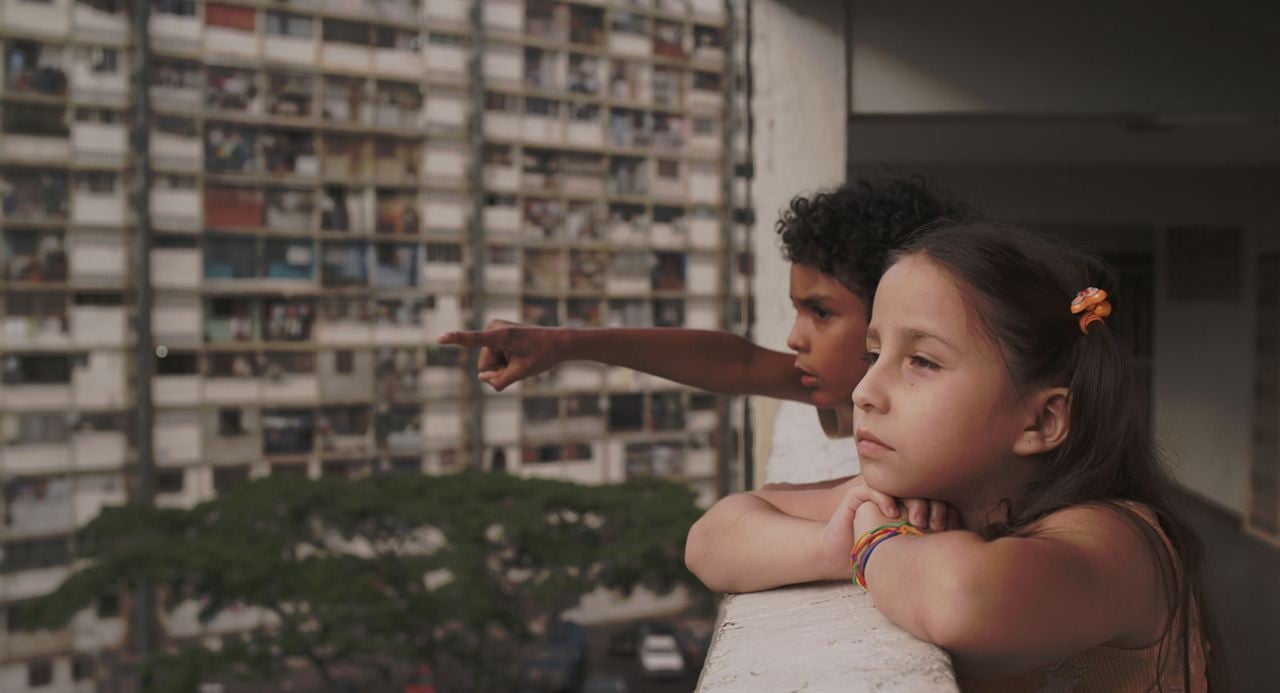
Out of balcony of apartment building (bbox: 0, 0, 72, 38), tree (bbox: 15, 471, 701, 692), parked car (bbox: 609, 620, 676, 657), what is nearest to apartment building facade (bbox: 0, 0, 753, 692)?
balcony of apartment building (bbox: 0, 0, 72, 38)

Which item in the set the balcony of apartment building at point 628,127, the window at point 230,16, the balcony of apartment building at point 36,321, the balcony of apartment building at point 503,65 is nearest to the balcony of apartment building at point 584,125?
the balcony of apartment building at point 628,127

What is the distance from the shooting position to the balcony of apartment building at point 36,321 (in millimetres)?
9617

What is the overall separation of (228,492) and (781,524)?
10.1 meters

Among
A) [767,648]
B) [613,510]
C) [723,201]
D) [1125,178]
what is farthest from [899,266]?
[723,201]

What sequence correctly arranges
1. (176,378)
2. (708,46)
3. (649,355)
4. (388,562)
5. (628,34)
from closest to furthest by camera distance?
(649,355) < (388,562) < (176,378) < (628,34) < (708,46)

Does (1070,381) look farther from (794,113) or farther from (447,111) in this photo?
(447,111)

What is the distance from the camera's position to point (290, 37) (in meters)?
10.8

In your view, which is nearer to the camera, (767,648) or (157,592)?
(767,648)

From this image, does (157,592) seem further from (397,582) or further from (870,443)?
(870,443)

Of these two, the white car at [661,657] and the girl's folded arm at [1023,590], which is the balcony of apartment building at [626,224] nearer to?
the white car at [661,657]

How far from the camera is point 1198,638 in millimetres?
795

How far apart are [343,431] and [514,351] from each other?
1027 cm

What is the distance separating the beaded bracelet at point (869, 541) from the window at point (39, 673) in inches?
413

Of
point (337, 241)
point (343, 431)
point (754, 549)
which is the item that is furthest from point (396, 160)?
point (754, 549)
